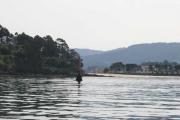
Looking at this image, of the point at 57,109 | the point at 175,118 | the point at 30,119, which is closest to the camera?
the point at 30,119

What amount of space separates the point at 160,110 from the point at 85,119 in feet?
36.2

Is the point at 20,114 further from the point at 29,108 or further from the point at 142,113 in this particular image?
the point at 142,113

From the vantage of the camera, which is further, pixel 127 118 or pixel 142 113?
pixel 142 113

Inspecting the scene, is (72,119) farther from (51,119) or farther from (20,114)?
(20,114)

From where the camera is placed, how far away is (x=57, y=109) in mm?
44594

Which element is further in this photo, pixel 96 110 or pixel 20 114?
pixel 96 110

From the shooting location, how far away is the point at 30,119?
3569 centimetres

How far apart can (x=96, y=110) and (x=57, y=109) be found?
11.1 feet

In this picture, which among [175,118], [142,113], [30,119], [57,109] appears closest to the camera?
[30,119]

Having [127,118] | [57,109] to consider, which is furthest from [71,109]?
[127,118]

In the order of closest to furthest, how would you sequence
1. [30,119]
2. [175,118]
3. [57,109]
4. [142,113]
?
[30,119]
[175,118]
[142,113]
[57,109]

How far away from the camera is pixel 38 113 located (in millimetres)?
40156

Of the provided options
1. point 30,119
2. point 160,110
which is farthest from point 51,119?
point 160,110

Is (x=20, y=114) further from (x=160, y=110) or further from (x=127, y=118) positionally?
(x=160, y=110)
